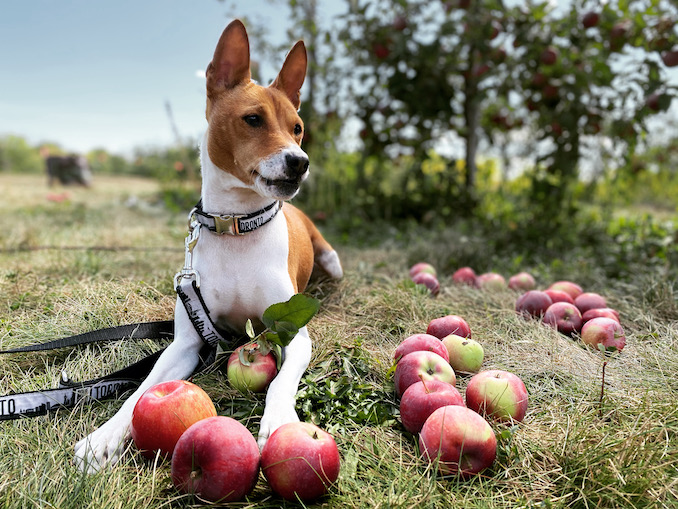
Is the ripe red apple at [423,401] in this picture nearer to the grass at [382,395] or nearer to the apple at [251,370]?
the grass at [382,395]

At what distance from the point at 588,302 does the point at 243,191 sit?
2.19m

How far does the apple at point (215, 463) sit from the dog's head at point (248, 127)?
37.9 inches

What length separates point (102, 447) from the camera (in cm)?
159

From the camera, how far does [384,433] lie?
1.73 meters

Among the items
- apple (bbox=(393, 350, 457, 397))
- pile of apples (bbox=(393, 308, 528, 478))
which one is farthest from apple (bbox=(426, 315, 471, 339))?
Result: apple (bbox=(393, 350, 457, 397))

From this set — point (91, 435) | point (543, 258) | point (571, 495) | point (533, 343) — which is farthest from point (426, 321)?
point (543, 258)

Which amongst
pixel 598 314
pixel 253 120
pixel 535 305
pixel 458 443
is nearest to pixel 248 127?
pixel 253 120

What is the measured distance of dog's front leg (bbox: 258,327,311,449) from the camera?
5.37 feet

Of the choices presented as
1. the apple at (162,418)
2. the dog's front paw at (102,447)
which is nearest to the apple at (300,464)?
the apple at (162,418)

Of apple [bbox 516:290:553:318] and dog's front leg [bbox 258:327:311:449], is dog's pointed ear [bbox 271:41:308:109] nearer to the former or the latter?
dog's front leg [bbox 258:327:311:449]

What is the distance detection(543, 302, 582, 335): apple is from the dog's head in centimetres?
173

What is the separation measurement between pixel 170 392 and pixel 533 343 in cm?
182

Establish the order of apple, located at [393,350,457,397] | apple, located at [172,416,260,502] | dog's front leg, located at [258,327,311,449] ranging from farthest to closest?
1. apple, located at [393,350,457,397]
2. dog's front leg, located at [258,327,311,449]
3. apple, located at [172,416,260,502]

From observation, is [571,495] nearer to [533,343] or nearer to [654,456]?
[654,456]
